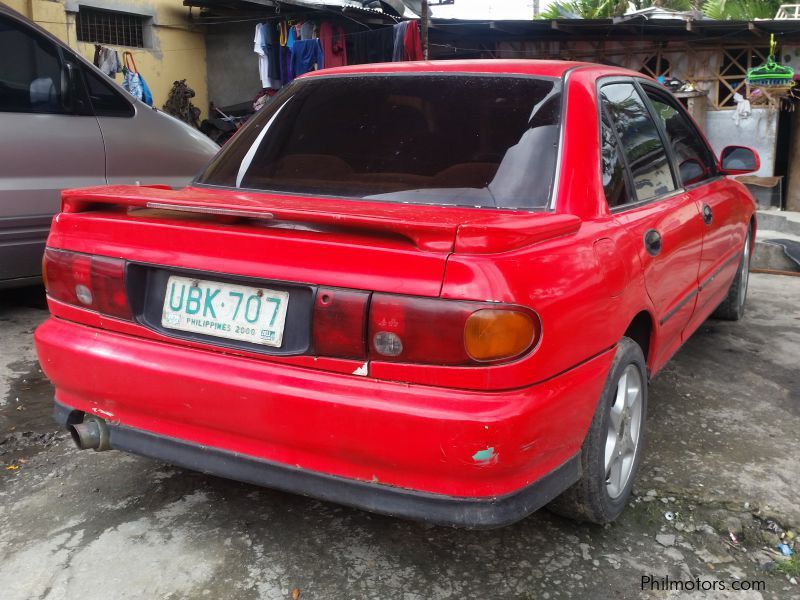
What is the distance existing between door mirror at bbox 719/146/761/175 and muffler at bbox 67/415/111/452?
3.40 metres

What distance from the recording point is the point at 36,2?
31.3ft

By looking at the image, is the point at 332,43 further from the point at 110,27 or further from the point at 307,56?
the point at 110,27

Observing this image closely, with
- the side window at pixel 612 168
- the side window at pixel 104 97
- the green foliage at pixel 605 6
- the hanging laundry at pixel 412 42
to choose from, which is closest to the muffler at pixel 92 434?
the side window at pixel 612 168

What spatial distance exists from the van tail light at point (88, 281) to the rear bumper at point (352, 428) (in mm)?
90

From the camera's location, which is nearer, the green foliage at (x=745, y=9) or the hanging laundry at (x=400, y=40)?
the hanging laundry at (x=400, y=40)

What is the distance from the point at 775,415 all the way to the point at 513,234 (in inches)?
89.0

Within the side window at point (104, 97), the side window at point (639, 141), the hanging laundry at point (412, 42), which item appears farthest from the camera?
the hanging laundry at point (412, 42)

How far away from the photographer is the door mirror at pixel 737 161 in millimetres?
4160

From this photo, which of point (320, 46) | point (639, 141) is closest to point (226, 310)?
point (639, 141)

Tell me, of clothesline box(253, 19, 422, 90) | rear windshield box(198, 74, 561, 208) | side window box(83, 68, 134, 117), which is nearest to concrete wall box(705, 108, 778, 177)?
clothesline box(253, 19, 422, 90)

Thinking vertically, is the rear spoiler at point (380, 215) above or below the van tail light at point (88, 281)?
above

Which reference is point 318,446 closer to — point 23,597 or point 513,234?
point 513,234

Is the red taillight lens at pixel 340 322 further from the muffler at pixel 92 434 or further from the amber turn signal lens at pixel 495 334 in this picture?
the muffler at pixel 92 434

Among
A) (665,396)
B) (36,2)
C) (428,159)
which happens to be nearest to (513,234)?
(428,159)
